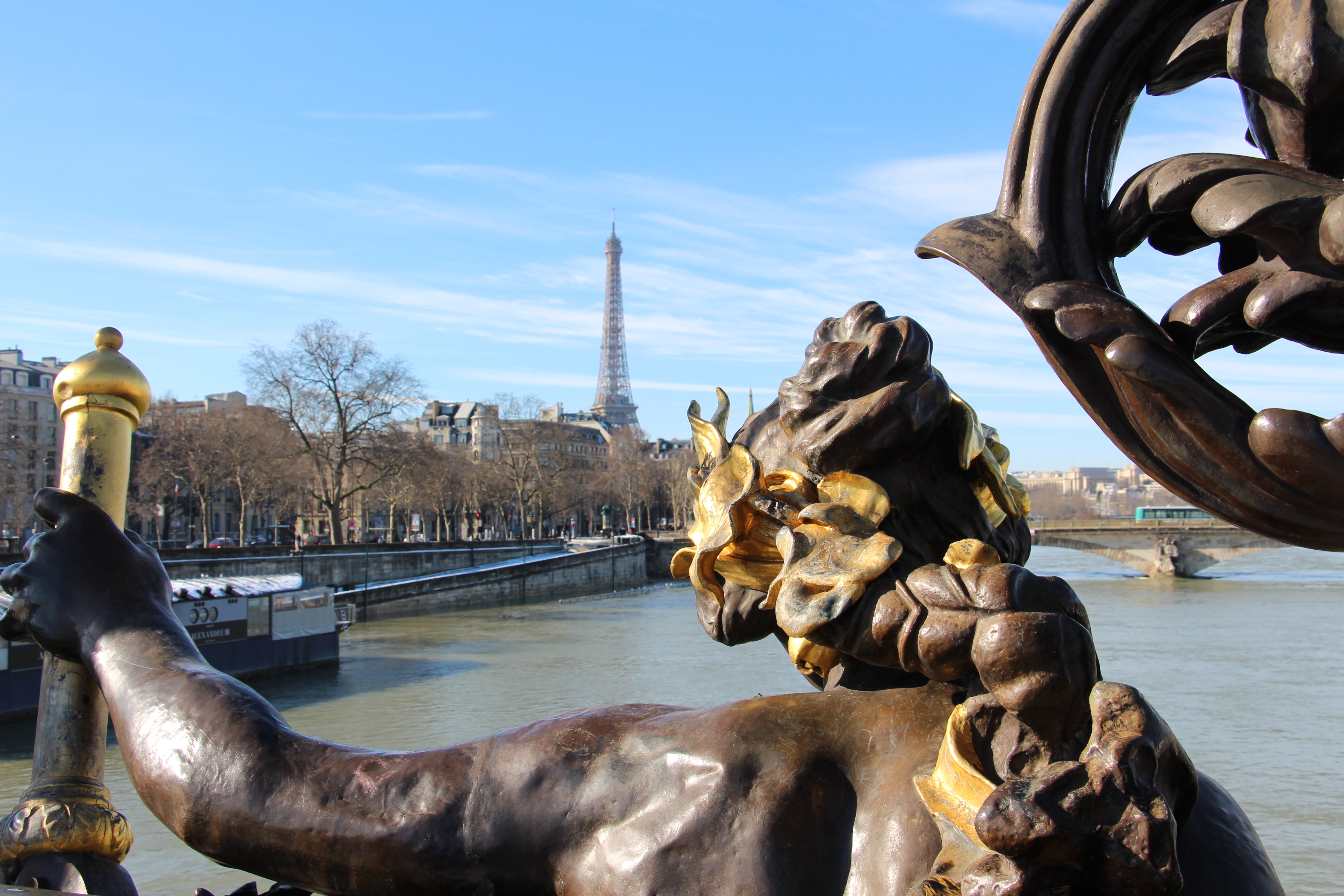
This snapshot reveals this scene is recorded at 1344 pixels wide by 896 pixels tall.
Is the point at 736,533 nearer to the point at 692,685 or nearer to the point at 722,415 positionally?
the point at 722,415

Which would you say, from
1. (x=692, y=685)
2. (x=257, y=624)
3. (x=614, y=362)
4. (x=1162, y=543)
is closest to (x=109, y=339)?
(x=692, y=685)

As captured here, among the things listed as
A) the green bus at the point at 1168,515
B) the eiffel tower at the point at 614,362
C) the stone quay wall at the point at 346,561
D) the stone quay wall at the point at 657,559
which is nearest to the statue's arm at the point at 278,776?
the stone quay wall at the point at 346,561

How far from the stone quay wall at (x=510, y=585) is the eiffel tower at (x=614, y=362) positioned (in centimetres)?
5401

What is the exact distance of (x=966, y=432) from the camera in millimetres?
1305

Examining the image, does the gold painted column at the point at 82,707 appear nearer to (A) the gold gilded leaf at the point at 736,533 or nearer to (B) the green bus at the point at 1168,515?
(A) the gold gilded leaf at the point at 736,533

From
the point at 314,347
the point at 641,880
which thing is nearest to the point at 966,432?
the point at 641,880

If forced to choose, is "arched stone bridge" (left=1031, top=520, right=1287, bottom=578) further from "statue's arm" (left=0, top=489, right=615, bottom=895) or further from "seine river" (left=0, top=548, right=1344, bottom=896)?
"statue's arm" (left=0, top=489, right=615, bottom=895)

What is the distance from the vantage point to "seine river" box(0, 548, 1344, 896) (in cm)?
Answer: 1127

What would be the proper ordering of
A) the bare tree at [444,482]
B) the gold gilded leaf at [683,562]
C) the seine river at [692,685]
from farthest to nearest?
the bare tree at [444,482], the seine river at [692,685], the gold gilded leaf at [683,562]

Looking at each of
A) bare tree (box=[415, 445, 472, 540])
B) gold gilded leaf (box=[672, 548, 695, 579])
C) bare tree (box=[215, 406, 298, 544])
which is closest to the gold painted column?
gold gilded leaf (box=[672, 548, 695, 579])

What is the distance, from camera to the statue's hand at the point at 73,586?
1738 mm

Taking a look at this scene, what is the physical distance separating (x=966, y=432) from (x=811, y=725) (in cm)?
40

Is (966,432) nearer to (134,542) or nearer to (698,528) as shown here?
(698,528)

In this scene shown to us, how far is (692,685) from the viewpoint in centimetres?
1881
